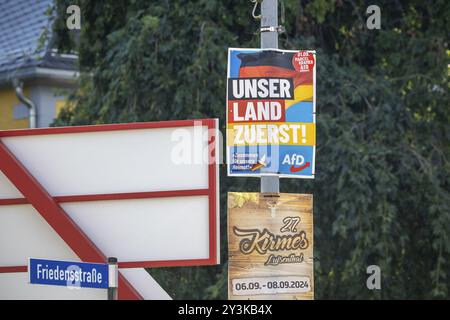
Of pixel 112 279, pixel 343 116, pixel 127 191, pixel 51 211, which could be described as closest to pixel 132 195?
pixel 127 191

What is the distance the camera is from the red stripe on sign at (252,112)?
909 centimetres

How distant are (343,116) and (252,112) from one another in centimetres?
573

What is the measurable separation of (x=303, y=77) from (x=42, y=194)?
2516 mm

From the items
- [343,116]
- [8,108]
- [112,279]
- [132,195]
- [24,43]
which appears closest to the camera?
[112,279]

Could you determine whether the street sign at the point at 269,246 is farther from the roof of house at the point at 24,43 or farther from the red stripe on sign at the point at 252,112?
the roof of house at the point at 24,43

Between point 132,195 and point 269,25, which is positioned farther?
point 269,25

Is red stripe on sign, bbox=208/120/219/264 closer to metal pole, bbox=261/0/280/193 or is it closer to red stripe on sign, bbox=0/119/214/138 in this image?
red stripe on sign, bbox=0/119/214/138

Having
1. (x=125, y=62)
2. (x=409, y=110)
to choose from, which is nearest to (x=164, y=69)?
(x=125, y=62)

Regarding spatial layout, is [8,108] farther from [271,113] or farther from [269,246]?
[269,246]

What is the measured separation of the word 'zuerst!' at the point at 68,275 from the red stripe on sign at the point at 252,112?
212cm

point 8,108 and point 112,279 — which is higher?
point 8,108

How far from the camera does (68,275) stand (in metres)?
7.73

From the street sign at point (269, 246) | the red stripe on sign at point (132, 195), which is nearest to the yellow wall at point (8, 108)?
the red stripe on sign at point (132, 195)

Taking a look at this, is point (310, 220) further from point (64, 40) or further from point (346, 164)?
point (64, 40)
